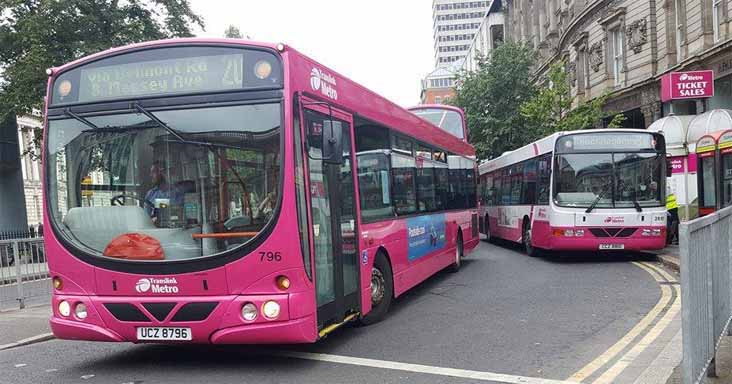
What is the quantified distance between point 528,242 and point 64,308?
40.3ft

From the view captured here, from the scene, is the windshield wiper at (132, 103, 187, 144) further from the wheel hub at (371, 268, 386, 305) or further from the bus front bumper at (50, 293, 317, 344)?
the wheel hub at (371, 268, 386, 305)

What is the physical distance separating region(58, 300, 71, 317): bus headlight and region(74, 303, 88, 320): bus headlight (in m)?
0.08

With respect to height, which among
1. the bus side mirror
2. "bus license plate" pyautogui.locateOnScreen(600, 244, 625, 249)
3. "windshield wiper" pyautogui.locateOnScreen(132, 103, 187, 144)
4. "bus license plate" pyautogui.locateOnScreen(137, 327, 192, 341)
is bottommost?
"bus license plate" pyautogui.locateOnScreen(600, 244, 625, 249)

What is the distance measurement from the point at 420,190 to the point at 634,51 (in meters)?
23.8

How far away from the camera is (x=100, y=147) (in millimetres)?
6129

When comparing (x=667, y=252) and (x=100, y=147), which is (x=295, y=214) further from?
(x=667, y=252)

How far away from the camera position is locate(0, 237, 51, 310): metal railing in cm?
1112

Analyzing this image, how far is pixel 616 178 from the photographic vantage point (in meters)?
13.4

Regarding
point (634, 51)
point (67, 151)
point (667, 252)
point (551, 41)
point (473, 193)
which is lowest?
point (667, 252)

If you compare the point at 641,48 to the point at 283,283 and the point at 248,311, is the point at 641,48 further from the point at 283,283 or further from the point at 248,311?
the point at 248,311

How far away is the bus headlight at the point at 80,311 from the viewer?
6039 mm

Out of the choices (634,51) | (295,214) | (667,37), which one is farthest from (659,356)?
(634,51)

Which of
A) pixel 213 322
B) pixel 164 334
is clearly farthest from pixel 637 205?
pixel 164 334

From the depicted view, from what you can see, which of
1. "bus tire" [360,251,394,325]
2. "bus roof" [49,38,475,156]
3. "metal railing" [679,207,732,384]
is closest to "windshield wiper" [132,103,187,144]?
"bus roof" [49,38,475,156]
